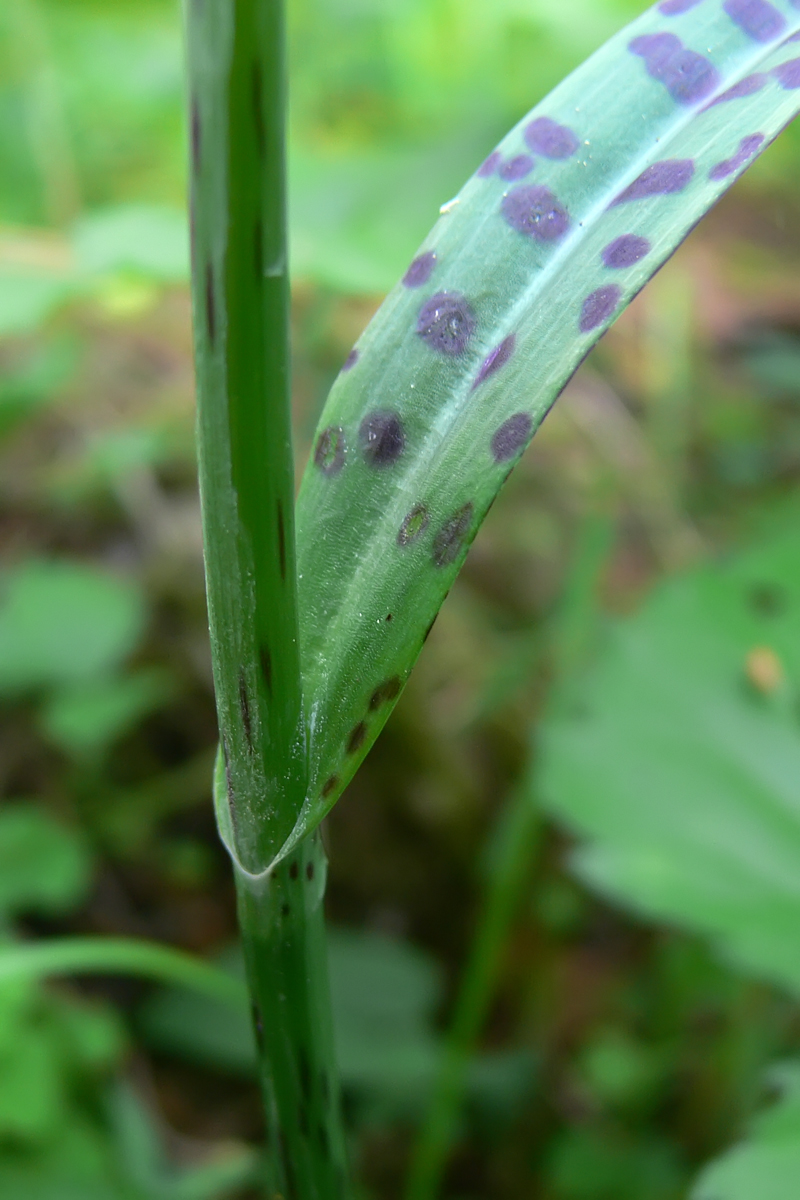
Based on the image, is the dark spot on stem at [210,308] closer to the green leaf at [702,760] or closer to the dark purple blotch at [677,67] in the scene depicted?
the dark purple blotch at [677,67]

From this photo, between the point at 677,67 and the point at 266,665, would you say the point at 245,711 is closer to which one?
the point at 266,665

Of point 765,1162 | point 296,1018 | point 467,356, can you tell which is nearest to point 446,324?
point 467,356

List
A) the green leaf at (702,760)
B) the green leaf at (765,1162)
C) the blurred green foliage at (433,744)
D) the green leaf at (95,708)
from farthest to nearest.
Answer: the green leaf at (95,708)
the blurred green foliage at (433,744)
the green leaf at (702,760)
the green leaf at (765,1162)

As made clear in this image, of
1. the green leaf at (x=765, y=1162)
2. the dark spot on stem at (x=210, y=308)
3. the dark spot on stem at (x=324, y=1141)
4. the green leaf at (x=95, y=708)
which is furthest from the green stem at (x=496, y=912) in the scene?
the dark spot on stem at (x=210, y=308)

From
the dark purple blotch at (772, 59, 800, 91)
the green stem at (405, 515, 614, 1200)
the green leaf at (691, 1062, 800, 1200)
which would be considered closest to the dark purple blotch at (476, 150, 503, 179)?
the dark purple blotch at (772, 59, 800, 91)

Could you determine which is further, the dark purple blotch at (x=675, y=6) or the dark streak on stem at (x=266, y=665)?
the dark purple blotch at (x=675, y=6)
